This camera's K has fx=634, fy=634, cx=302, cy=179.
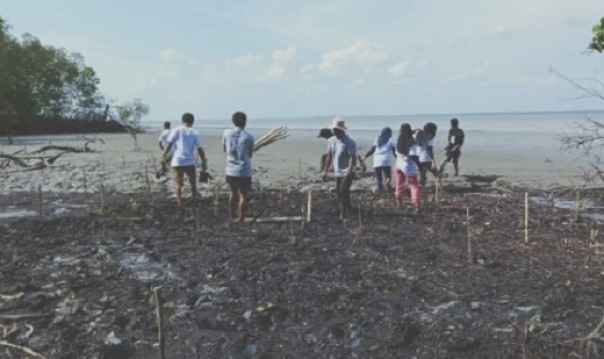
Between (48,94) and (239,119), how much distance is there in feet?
193

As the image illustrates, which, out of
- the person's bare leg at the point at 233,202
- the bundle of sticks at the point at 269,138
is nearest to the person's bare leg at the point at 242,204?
the person's bare leg at the point at 233,202

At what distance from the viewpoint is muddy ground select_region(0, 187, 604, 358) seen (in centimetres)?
524

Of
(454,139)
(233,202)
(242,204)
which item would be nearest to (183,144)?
(233,202)

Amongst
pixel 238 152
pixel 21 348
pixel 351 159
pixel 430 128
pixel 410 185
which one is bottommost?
pixel 21 348

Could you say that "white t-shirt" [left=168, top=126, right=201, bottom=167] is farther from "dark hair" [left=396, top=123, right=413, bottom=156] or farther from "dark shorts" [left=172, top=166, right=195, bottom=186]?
"dark hair" [left=396, top=123, right=413, bottom=156]

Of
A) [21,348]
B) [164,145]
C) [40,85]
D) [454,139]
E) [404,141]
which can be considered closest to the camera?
[21,348]

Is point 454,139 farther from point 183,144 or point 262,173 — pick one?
point 183,144

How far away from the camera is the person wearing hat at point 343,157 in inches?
412

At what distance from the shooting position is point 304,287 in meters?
6.66

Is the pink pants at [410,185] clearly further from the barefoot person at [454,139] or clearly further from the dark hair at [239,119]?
the barefoot person at [454,139]

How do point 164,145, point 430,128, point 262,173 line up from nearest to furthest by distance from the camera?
point 430,128, point 164,145, point 262,173

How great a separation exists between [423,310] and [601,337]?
5.44 ft

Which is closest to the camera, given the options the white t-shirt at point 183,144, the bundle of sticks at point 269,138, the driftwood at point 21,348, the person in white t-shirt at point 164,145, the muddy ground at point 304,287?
the driftwood at point 21,348

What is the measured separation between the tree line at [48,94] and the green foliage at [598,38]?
153ft
